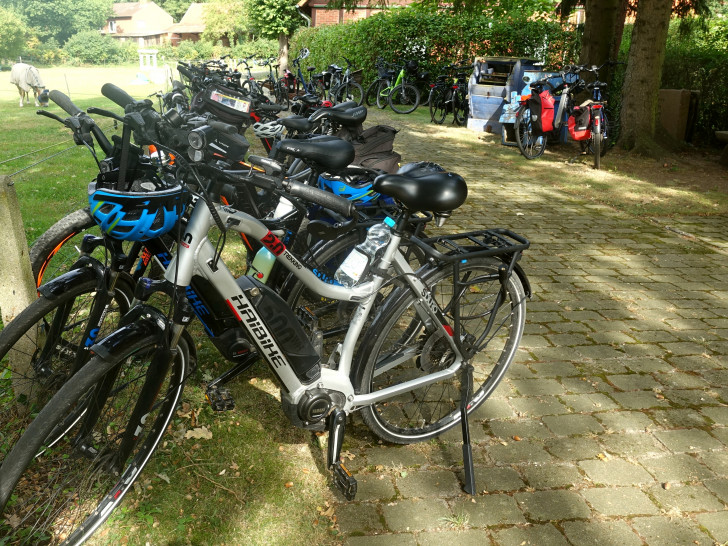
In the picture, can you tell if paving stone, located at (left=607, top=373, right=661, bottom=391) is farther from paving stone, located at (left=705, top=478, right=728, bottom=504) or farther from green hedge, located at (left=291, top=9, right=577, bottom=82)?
green hedge, located at (left=291, top=9, right=577, bottom=82)

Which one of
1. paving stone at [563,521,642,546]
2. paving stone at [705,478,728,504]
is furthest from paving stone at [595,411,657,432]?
paving stone at [563,521,642,546]

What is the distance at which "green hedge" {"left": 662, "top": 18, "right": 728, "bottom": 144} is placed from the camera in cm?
1176

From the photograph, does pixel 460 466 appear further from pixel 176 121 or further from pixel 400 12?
pixel 400 12

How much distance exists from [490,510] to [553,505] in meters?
0.29

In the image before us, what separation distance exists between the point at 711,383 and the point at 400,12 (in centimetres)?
1858

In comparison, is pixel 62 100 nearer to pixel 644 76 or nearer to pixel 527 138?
pixel 527 138

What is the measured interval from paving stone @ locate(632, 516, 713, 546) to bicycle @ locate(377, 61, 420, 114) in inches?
627

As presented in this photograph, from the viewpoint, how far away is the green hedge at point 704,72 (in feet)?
38.6

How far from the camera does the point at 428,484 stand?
9.50 ft

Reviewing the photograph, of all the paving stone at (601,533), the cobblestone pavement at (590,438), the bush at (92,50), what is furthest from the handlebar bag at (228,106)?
the bush at (92,50)

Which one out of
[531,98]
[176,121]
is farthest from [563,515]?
[531,98]

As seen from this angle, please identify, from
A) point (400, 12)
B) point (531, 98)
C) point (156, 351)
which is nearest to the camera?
point (156, 351)

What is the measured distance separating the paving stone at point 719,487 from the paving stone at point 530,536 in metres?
0.84

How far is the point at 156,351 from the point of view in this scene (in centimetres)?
229
